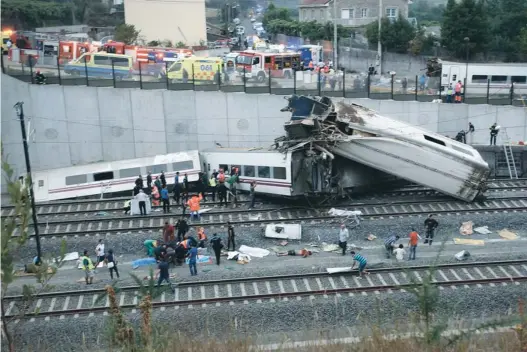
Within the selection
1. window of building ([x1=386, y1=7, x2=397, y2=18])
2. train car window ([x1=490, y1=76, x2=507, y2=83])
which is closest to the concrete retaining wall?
train car window ([x1=490, y1=76, x2=507, y2=83])

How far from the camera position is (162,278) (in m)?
17.4

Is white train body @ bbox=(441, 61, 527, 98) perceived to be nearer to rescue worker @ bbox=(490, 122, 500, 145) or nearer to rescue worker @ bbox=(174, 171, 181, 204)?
rescue worker @ bbox=(490, 122, 500, 145)

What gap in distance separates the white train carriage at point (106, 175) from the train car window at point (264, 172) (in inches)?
121

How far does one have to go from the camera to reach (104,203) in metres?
25.9

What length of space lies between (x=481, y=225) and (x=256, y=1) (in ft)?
372

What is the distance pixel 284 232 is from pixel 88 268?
639 cm

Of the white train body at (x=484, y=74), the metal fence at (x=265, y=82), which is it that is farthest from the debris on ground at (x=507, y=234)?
the white train body at (x=484, y=74)

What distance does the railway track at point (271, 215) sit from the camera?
22859 millimetres

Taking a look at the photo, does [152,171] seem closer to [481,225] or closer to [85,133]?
[85,133]

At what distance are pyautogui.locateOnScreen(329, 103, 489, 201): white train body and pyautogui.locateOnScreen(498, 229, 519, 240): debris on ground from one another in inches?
101

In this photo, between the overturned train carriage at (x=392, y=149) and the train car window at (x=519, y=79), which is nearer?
the overturned train carriage at (x=392, y=149)

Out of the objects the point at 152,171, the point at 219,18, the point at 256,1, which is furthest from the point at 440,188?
the point at 256,1

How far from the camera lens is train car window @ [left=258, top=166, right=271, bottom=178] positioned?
24.8 metres

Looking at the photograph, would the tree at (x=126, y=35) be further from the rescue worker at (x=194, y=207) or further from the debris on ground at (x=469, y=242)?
the debris on ground at (x=469, y=242)
